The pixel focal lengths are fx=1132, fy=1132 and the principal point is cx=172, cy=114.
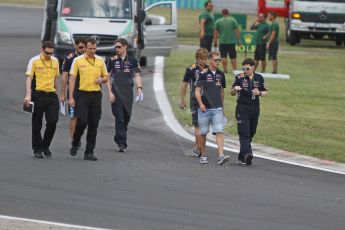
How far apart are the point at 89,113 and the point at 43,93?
0.67 meters

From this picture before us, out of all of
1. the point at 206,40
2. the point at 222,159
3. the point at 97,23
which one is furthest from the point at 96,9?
the point at 222,159

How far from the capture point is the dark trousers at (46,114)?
15.0 m

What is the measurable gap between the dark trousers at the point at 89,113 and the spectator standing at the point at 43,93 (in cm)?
37

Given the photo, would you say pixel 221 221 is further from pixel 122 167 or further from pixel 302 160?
pixel 302 160

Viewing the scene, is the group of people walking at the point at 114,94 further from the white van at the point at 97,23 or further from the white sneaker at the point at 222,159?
the white van at the point at 97,23

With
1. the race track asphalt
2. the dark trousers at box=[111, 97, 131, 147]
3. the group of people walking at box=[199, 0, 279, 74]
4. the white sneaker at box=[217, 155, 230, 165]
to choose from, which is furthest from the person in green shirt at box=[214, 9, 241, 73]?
the white sneaker at box=[217, 155, 230, 165]

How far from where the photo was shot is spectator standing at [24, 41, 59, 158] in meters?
14.9

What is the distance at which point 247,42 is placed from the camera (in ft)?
103

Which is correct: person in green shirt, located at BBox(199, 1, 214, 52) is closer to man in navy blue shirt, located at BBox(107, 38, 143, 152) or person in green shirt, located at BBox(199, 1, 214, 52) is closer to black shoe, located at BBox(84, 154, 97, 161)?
man in navy blue shirt, located at BBox(107, 38, 143, 152)

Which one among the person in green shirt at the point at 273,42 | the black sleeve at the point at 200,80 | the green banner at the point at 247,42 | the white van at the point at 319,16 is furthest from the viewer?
the white van at the point at 319,16

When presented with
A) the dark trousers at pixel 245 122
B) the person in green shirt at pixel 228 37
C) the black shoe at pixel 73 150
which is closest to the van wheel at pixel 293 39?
the person in green shirt at pixel 228 37

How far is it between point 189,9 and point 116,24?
122ft

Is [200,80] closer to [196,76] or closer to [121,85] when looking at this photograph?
[196,76]

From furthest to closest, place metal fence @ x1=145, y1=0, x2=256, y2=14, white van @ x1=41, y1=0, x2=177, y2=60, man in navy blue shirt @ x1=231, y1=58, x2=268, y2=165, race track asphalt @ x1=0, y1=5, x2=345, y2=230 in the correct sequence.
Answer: metal fence @ x1=145, y1=0, x2=256, y2=14, white van @ x1=41, y1=0, x2=177, y2=60, man in navy blue shirt @ x1=231, y1=58, x2=268, y2=165, race track asphalt @ x1=0, y1=5, x2=345, y2=230
